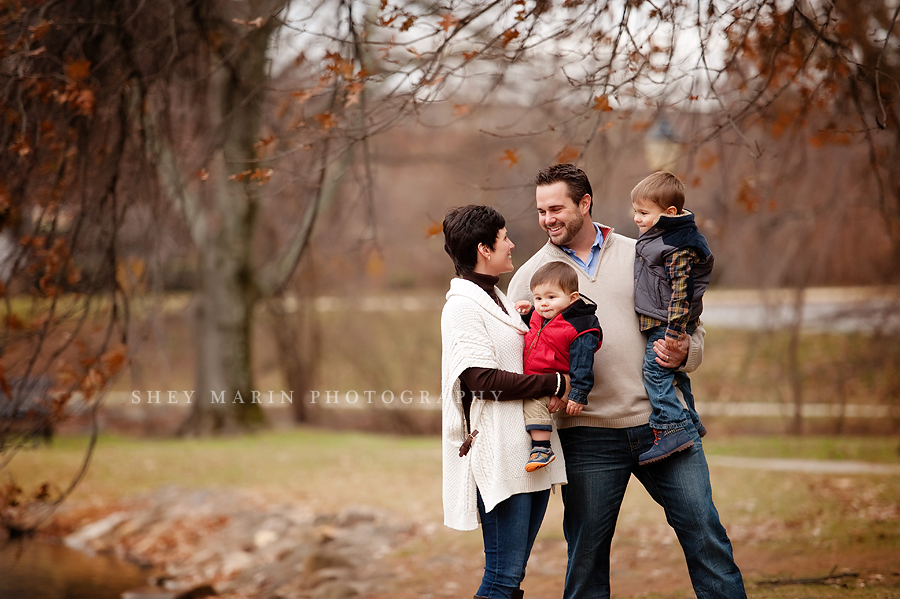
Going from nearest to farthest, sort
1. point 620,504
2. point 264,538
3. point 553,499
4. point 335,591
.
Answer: point 620,504
point 335,591
point 264,538
point 553,499

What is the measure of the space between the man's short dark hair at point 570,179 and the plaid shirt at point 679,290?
41 centimetres

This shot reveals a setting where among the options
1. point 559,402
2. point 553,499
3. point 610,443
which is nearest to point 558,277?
point 559,402

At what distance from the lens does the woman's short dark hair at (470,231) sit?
2.99m

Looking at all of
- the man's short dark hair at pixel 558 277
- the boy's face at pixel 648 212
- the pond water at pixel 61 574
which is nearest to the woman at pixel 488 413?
the man's short dark hair at pixel 558 277

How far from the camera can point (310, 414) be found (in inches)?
653

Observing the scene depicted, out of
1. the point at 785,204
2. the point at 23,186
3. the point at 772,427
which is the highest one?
the point at 785,204

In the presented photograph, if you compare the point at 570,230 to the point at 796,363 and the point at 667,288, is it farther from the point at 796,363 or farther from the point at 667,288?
the point at 796,363

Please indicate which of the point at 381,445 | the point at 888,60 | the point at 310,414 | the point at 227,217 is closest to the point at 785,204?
the point at 888,60

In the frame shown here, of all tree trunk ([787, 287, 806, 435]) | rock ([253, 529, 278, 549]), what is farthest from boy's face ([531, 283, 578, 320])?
tree trunk ([787, 287, 806, 435])

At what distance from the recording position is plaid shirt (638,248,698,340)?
9.49 feet

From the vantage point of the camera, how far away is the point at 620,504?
305 cm

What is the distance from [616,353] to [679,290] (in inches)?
13.9

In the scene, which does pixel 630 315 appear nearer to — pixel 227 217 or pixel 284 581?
pixel 284 581

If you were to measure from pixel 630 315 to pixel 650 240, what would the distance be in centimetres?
30
